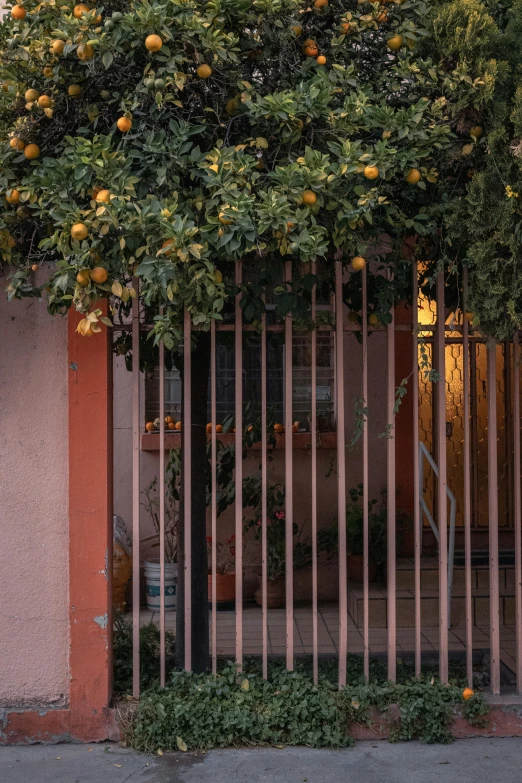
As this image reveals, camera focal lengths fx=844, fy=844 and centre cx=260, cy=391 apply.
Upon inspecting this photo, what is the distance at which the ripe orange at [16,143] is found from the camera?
13.4 feet

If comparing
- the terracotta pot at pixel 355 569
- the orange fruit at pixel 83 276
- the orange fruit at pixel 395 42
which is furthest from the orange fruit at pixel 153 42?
the terracotta pot at pixel 355 569

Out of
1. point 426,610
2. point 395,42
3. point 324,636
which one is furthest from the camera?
point 426,610

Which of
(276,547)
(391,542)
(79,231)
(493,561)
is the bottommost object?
(276,547)

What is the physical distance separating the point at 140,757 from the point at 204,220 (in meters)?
2.66

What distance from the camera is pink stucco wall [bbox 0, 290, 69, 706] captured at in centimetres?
442

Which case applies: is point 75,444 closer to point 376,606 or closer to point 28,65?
point 28,65

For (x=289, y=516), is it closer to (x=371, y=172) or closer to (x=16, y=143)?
(x=371, y=172)

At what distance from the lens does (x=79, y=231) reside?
3.78 m

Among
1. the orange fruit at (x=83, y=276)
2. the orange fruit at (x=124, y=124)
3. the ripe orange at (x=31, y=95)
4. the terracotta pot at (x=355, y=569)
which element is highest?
the ripe orange at (x=31, y=95)

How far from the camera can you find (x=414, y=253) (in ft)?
15.1

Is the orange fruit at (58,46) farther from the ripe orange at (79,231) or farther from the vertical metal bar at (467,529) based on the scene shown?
the vertical metal bar at (467,529)

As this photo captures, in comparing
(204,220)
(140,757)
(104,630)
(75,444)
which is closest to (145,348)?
(75,444)

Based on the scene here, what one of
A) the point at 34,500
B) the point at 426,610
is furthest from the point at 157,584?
the point at 34,500

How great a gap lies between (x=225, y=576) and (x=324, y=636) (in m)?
1.22
